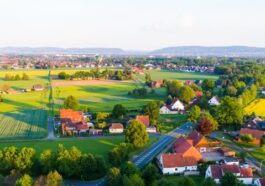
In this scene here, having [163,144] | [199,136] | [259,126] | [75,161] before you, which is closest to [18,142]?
[75,161]

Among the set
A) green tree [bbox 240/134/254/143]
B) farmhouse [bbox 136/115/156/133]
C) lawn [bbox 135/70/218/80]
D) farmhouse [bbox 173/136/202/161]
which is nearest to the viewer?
farmhouse [bbox 173/136/202/161]

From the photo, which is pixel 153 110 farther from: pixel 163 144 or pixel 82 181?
pixel 82 181

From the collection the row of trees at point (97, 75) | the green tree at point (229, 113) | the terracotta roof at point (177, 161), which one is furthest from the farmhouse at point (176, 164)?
the row of trees at point (97, 75)

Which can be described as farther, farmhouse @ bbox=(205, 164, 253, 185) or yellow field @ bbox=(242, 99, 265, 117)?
yellow field @ bbox=(242, 99, 265, 117)

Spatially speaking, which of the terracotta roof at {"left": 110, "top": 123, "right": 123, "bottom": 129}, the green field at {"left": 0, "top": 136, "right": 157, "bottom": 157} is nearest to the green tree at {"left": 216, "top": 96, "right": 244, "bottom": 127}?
the green field at {"left": 0, "top": 136, "right": 157, "bottom": 157}

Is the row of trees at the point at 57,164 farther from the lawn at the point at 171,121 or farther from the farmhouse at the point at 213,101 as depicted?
the farmhouse at the point at 213,101

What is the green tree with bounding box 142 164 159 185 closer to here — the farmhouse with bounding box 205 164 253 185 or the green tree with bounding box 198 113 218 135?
the farmhouse with bounding box 205 164 253 185
